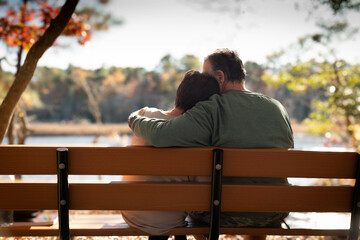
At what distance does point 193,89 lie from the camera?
6.88 feet

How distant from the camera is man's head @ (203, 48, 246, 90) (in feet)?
7.54

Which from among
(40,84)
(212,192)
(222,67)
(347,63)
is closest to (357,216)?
(212,192)

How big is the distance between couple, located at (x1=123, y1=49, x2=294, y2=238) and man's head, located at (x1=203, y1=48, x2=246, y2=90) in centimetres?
16

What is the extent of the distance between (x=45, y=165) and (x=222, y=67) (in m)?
1.15

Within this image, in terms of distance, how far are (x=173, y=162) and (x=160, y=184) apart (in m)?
0.13

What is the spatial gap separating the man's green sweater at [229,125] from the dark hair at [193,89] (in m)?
0.08

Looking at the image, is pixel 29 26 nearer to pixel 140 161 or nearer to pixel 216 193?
pixel 140 161

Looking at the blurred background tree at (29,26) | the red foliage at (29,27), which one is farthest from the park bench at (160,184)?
the red foliage at (29,27)

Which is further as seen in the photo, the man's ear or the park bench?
the man's ear

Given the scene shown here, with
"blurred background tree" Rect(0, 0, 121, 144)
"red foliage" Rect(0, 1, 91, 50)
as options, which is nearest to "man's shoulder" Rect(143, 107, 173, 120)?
"blurred background tree" Rect(0, 0, 121, 144)

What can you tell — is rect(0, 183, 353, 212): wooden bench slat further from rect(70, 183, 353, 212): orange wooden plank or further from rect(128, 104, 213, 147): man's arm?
rect(128, 104, 213, 147): man's arm

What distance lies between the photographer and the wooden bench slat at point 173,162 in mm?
1829

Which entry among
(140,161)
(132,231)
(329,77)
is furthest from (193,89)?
(329,77)

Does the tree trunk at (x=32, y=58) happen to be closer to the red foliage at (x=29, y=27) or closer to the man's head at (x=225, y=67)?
the man's head at (x=225, y=67)
